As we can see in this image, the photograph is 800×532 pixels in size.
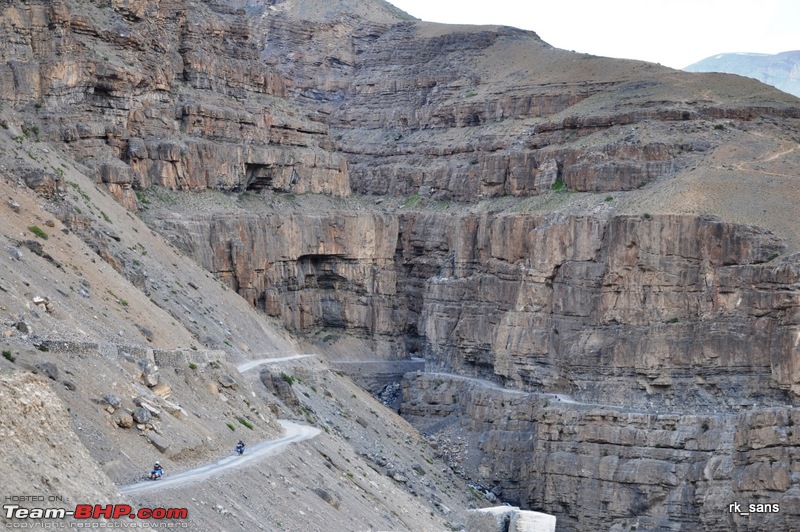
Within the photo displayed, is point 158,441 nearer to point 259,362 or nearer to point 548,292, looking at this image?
point 259,362

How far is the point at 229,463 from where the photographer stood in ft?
178

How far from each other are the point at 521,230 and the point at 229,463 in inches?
2080

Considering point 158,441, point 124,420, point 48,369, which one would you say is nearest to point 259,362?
point 158,441

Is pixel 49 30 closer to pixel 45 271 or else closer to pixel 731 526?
pixel 45 271

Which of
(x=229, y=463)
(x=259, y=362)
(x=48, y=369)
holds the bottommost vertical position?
(x=259, y=362)

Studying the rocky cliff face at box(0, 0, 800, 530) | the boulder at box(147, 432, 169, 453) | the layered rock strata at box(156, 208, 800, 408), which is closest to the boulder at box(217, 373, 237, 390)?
the boulder at box(147, 432, 169, 453)

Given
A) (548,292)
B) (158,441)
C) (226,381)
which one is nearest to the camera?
(158,441)

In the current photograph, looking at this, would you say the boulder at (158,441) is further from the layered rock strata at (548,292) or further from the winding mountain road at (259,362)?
the layered rock strata at (548,292)

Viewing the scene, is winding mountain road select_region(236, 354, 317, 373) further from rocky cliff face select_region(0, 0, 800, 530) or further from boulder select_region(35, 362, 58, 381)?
boulder select_region(35, 362, 58, 381)

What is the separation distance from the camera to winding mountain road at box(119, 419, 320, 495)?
46.2m

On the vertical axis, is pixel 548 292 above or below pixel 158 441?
below

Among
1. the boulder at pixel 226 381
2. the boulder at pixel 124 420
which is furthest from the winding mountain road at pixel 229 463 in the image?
the boulder at pixel 226 381

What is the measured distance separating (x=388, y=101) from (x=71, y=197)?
64233 millimetres

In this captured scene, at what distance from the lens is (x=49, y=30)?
96312mm
